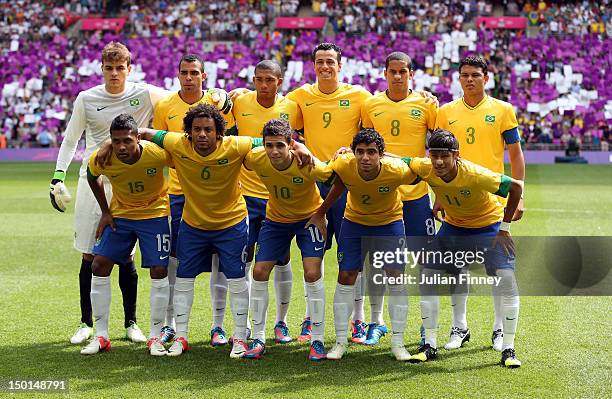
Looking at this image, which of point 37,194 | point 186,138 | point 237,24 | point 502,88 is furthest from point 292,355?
point 237,24

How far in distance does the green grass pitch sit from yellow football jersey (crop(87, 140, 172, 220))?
3.71ft

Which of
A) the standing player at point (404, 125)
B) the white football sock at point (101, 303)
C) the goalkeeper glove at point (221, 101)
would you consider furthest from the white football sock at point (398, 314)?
the white football sock at point (101, 303)

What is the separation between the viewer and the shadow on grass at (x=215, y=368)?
5691mm

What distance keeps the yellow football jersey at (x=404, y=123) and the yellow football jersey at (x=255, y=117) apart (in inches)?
27.6

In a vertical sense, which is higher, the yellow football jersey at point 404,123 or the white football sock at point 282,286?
the yellow football jersey at point 404,123

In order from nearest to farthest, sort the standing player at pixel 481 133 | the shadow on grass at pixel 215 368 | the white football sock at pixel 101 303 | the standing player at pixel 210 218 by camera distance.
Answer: the shadow on grass at pixel 215 368 → the standing player at pixel 210 218 → the white football sock at pixel 101 303 → the standing player at pixel 481 133

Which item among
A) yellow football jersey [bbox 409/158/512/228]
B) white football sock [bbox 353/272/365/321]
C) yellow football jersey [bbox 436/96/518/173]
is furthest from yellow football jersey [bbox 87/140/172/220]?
yellow football jersey [bbox 436/96/518/173]

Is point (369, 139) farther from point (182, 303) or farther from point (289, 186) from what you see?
point (182, 303)

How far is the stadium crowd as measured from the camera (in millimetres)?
31734

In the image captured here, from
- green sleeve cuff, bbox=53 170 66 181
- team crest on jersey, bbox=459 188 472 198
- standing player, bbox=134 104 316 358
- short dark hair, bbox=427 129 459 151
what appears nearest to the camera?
short dark hair, bbox=427 129 459 151

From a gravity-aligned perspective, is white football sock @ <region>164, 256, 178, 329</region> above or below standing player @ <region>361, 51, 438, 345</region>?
below

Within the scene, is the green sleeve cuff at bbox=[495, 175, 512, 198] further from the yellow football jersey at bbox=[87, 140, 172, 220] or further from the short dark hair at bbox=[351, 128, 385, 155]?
the yellow football jersey at bbox=[87, 140, 172, 220]

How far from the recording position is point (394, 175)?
6.22 meters

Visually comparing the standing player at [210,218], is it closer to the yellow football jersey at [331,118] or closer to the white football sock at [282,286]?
the white football sock at [282,286]
